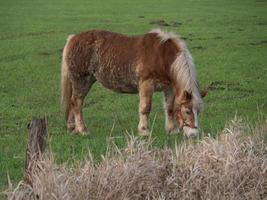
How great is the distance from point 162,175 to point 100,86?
33.3 ft

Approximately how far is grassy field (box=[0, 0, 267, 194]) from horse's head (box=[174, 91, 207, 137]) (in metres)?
0.32

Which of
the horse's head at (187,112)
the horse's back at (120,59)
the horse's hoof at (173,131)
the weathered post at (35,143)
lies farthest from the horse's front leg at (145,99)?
the weathered post at (35,143)

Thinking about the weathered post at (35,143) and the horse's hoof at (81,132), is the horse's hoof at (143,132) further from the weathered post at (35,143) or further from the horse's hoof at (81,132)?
Result: the weathered post at (35,143)

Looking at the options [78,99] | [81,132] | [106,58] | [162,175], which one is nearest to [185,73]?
[106,58]

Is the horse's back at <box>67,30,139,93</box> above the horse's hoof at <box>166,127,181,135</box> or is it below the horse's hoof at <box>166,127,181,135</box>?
above

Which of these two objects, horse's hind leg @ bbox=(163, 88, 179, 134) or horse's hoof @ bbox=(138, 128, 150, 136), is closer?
horse's hoof @ bbox=(138, 128, 150, 136)

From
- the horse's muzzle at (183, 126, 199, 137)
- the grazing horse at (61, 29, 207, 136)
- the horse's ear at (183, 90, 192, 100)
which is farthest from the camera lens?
the grazing horse at (61, 29, 207, 136)

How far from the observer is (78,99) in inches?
484

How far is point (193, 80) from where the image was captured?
11055mm

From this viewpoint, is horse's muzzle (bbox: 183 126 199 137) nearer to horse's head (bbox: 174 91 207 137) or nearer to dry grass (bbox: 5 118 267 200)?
horse's head (bbox: 174 91 207 137)

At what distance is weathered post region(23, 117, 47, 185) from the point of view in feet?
22.2

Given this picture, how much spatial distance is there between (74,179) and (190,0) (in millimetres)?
37640

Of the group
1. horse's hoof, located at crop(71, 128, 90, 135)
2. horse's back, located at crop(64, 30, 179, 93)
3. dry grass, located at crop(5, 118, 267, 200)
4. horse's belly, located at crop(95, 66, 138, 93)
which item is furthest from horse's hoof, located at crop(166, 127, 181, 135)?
dry grass, located at crop(5, 118, 267, 200)

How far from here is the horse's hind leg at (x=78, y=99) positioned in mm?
11945
